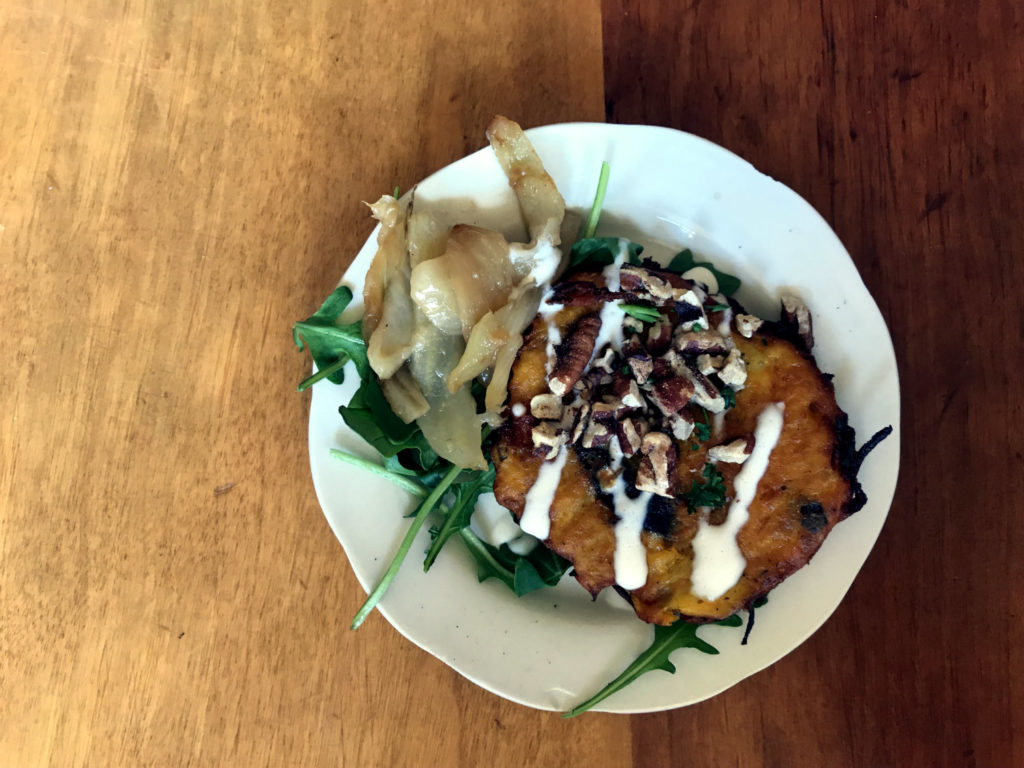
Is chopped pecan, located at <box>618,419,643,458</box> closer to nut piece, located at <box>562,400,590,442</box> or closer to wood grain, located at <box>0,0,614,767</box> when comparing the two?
nut piece, located at <box>562,400,590,442</box>

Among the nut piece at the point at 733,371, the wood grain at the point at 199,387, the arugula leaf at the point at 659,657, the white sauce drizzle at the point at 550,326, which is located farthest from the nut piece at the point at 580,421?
the wood grain at the point at 199,387

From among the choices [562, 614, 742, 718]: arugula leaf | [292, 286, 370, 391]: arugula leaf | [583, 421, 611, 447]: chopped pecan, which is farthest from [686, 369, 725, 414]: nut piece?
[292, 286, 370, 391]: arugula leaf

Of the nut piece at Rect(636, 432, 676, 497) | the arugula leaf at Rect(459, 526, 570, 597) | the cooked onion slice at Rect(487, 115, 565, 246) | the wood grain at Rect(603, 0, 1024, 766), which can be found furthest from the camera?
the wood grain at Rect(603, 0, 1024, 766)

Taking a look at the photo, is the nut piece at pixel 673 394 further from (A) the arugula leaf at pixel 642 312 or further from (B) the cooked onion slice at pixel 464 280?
(B) the cooked onion slice at pixel 464 280

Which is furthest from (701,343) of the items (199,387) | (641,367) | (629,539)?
(199,387)

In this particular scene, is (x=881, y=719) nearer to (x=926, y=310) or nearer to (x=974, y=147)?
(x=926, y=310)

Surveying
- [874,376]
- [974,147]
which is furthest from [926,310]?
[974,147]
